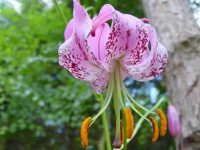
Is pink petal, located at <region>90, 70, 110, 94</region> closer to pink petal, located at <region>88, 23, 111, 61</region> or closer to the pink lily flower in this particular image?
pink petal, located at <region>88, 23, 111, 61</region>

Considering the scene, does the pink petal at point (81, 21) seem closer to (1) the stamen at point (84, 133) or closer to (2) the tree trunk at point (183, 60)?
(1) the stamen at point (84, 133)

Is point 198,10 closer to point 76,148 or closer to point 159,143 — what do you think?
point 159,143

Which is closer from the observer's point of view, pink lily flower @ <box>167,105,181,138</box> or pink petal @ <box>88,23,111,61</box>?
pink petal @ <box>88,23,111,61</box>

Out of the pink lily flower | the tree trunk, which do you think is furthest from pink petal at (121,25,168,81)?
the tree trunk

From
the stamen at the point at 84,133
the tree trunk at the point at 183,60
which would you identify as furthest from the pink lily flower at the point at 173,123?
the stamen at the point at 84,133

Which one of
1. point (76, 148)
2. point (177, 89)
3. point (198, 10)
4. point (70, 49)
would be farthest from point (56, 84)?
point (70, 49)

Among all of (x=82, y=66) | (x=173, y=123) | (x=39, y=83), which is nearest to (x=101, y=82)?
(x=82, y=66)
